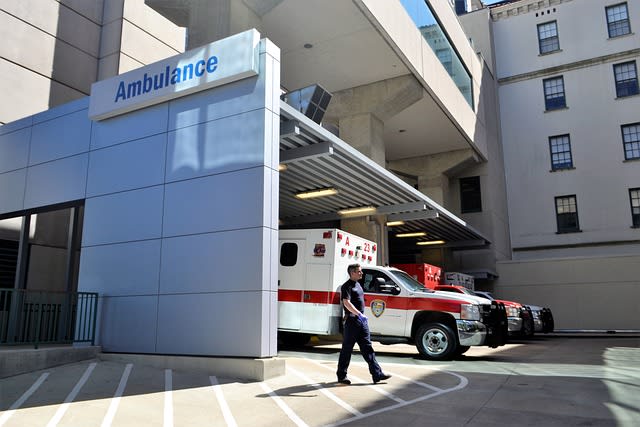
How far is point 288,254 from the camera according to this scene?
13.4 metres

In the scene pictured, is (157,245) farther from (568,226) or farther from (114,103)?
(568,226)

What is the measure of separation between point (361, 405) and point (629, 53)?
3249 centimetres

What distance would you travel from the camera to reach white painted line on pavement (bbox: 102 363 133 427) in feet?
21.0

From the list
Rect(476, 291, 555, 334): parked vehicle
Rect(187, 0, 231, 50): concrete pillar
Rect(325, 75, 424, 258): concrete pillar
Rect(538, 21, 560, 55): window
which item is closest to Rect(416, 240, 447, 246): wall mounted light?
Rect(476, 291, 555, 334): parked vehicle

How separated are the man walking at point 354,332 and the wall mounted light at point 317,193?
814 centimetres

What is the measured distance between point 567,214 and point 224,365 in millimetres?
27634

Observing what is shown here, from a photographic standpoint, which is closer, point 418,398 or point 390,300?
point 418,398

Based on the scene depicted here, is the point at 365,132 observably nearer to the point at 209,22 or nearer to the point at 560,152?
the point at 209,22

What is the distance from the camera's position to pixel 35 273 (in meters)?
15.9

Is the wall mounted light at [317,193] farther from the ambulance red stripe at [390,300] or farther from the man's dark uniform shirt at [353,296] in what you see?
the man's dark uniform shirt at [353,296]

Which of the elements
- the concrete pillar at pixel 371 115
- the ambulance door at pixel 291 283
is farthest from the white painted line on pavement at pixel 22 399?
the concrete pillar at pixel 371 115

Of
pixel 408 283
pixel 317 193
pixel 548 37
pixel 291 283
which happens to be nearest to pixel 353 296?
pixel 408 283

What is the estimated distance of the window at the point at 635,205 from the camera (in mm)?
29594

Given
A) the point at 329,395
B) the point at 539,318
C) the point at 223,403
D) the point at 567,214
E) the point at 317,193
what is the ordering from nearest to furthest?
1. the point at 223,403
2. the point at 329,395
3. the point at 317,193
4. the point at 539,318
5. the point at 567,214
